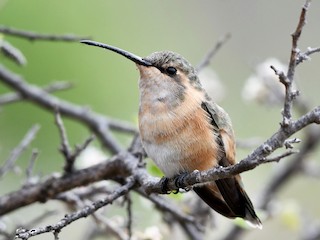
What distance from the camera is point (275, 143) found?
212 centimetres

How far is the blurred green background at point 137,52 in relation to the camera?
7.09m

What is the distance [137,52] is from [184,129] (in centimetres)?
504

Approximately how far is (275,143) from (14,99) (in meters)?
2.39

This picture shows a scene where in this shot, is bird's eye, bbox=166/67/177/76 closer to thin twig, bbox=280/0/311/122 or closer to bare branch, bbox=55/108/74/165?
bare branch, bbox=55/108/74/165

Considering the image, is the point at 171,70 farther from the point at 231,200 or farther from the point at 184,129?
the point at 231,200

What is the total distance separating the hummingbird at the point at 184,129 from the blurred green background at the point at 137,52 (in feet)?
10.7

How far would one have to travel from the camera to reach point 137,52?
8.12m

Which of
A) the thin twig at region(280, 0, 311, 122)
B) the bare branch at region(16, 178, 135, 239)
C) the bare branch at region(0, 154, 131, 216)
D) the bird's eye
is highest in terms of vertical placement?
the bird's eye

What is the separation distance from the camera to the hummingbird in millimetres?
3127

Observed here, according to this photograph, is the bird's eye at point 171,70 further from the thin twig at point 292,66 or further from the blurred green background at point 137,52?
the blurred green background at point 137,52

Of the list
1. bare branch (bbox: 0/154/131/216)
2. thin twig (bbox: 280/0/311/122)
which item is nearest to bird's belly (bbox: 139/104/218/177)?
bare branch (bbox: 0/154/131/216)

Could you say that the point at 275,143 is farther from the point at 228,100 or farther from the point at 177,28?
the point at 177,28

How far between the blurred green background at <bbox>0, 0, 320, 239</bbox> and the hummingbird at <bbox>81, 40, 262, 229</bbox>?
327cm

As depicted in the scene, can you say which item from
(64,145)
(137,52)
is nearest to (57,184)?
(64,145)
